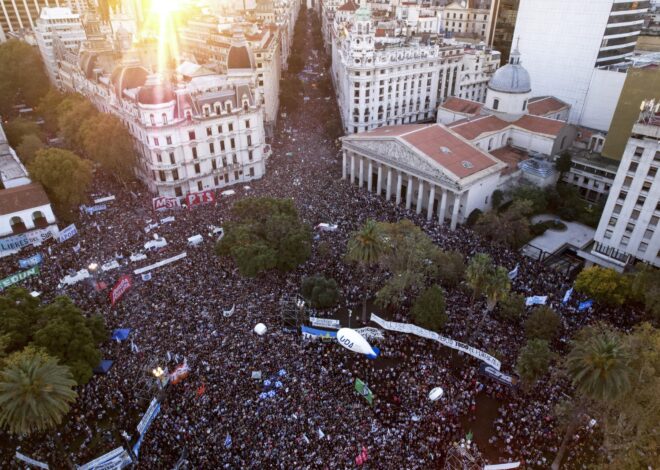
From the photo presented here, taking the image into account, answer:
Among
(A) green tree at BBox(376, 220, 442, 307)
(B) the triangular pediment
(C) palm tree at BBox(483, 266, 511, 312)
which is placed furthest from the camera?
(B) the triangular pediment

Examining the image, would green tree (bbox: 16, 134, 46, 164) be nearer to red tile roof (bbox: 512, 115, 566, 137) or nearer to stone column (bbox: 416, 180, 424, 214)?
stone column (bbox: 416, 180, 424, 214)

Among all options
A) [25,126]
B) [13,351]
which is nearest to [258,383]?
[13,351]

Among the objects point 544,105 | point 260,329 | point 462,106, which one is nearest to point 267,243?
point 260,329

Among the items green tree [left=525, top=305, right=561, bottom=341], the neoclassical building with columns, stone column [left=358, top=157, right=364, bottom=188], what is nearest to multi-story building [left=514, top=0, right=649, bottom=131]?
the neoclassical building with columns

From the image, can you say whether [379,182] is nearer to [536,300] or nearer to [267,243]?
[267,243]

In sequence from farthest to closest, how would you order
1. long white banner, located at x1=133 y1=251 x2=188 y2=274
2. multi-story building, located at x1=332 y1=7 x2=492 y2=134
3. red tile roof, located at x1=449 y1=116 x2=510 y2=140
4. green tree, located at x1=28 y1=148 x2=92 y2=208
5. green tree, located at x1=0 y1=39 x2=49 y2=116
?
green tree, located at x1=0 y1=39 x2=49 y2=116 < multi-story building, located at x1=332 y1=7 x2=492 y2=134 < red tile roof, located at x1=449 y1=116 x2=510 y2=140 < green tree, located at x1=28 y1=148 x2=92 y2=208 < long white banner, located at x1=133 y1=251 x2=188 y2=274

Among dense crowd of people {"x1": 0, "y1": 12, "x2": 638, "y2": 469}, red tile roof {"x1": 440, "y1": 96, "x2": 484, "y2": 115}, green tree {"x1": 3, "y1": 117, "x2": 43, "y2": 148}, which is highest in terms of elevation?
red tile roof {"x1": 440, "y1": 96, "x2": 484, "y2": 115}
